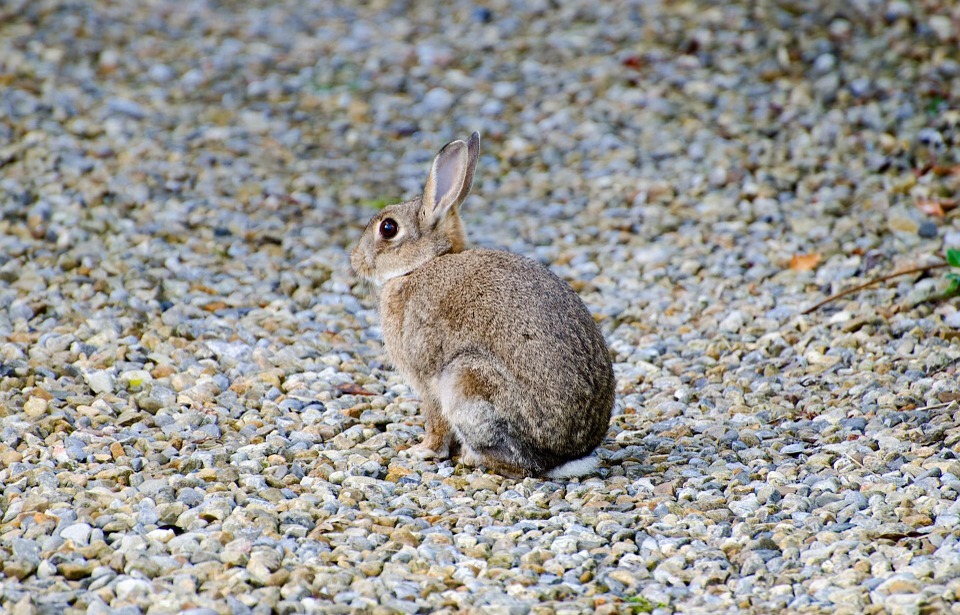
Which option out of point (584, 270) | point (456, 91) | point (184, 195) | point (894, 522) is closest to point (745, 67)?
point (456, 91)

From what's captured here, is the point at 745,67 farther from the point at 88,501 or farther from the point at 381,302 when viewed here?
the point at 88,501

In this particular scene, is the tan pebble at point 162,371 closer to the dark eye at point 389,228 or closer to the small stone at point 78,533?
the dark eye at point 389,228

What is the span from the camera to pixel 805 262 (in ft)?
28.6

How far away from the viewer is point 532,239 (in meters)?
9.57

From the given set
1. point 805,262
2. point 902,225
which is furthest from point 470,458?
point 902,225

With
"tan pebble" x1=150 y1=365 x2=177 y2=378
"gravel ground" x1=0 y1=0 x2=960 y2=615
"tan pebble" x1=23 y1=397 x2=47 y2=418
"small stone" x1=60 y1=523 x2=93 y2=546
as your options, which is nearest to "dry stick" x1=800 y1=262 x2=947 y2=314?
"gravel ground" x1=0 y1=0 x2=960 y2=615

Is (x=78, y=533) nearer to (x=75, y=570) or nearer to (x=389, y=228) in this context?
(x=75, y=570)

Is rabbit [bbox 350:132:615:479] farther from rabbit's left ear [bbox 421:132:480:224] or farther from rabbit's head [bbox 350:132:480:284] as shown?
rabbit's left ear [bbox 421:132:480:224]

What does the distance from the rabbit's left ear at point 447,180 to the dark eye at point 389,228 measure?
18 cm

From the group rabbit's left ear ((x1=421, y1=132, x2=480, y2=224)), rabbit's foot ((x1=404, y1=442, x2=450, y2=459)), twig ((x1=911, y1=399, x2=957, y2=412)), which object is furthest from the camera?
rabbit's left ear ((x1=421, y1=132, x2=480, y2=224))

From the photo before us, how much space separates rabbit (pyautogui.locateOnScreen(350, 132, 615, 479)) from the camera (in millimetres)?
5828

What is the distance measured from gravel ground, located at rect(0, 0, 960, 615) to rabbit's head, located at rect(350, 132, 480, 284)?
0.87m

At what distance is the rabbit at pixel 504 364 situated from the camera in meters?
5.83

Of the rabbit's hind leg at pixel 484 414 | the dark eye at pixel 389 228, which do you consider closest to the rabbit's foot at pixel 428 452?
the rabbit's hind leg at pixel 484 414
